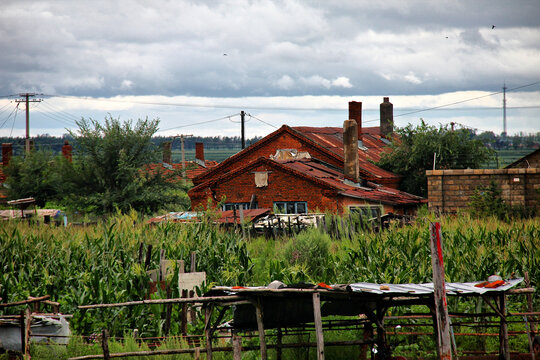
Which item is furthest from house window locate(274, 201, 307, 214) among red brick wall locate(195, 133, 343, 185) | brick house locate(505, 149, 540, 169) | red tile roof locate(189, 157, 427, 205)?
brick house locate(505, 149, 540, 169)

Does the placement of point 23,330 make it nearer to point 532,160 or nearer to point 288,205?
point 288,205

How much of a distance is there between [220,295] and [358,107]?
3680 cm

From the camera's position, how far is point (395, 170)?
132 ft

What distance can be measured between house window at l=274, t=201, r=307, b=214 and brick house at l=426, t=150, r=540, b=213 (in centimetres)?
727

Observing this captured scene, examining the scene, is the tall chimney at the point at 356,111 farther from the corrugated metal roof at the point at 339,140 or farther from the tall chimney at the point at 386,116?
the tall chimney at the point at 386,116

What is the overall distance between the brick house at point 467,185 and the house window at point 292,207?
7.27 meters

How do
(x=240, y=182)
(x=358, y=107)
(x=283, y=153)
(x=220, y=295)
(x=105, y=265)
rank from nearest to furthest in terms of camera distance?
(x=220, y=295), (x=105, y=265), (x=240, y=182), (x=283, y=153), (x=358, y=107)

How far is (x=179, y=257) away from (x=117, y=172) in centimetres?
2067

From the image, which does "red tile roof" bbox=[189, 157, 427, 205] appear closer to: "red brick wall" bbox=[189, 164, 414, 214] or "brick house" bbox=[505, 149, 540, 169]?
"red brick wall" bbox=[189, 164, 414, 214]

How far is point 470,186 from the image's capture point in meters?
27.2

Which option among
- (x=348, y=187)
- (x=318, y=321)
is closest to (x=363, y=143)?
(x=348, y=187)

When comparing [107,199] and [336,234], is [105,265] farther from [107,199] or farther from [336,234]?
[107,199]

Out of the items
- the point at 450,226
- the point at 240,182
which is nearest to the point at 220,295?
the point at 450,226

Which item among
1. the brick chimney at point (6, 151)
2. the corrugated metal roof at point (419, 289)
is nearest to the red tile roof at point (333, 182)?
the corrugated metal roof at point (419, 289)
